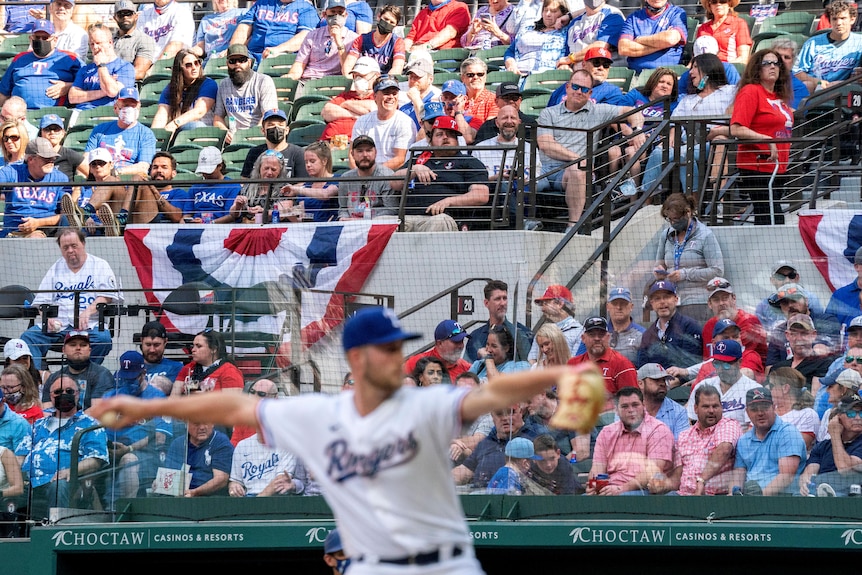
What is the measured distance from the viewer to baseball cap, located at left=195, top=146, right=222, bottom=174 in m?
12.8

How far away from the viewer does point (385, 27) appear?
14.6 m

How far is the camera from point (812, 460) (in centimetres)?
776

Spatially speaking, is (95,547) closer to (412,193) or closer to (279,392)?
(279,392)

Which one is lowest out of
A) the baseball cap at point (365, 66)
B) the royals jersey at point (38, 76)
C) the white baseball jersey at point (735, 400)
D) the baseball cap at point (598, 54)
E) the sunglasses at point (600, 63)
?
the white baseball jersey at point (735, 400)

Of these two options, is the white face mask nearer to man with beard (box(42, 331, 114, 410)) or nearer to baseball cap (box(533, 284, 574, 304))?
man with beard (box(42, 331, 114, 410))

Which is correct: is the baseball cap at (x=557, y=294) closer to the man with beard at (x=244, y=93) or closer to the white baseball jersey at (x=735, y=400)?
the white baseball jersey at (x=735, y=400)

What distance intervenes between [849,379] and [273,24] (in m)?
9.73

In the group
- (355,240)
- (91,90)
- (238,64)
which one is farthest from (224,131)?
(355,240)

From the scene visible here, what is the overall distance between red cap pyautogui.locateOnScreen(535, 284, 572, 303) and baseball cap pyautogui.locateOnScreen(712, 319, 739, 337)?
3.05 ft

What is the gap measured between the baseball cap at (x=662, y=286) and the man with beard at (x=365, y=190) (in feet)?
11.5

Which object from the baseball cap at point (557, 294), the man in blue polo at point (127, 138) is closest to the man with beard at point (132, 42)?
the man in blue polo at point (127, 138)

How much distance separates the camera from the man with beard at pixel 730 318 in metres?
8.12

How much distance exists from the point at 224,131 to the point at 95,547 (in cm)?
649

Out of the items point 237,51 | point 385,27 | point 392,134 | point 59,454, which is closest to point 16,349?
point 59,454
